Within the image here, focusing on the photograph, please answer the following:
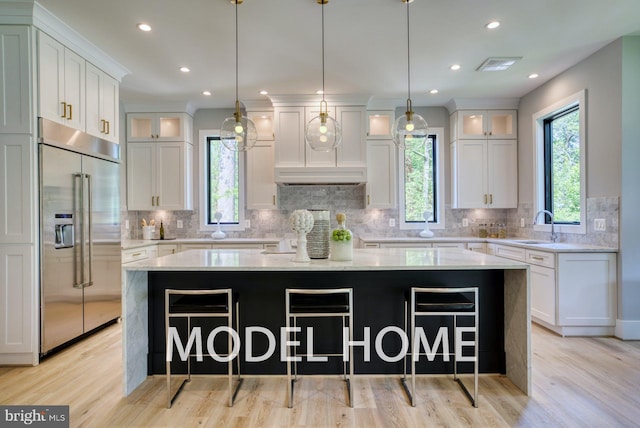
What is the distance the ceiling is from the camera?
2.75 meters

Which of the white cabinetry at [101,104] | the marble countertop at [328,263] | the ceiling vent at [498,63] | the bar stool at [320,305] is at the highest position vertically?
the ceiling vent at [498,63]

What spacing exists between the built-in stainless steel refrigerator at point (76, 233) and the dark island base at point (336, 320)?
104 cm

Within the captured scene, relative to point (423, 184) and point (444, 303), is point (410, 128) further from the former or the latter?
point (423, 184)

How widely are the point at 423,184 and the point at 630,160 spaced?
2420 millimetres

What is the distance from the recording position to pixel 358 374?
8.66ft

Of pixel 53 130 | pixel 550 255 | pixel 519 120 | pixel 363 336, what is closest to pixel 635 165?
pixel 550 255

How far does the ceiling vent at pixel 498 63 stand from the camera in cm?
363

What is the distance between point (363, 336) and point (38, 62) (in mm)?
3424

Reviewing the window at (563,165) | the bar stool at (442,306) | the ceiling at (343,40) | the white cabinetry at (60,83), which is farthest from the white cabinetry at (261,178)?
the window at (563,165)

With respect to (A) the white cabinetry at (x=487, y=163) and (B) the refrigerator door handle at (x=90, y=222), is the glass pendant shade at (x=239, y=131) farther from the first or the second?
(A) the white cabinetry at (x=487, y=163)

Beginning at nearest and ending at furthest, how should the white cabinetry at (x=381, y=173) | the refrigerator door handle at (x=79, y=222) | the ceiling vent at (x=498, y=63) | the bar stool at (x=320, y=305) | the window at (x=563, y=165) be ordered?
the bar stool at (x=320, y=305), the refrigerator door handle at (x=79, y=222), the ceiling vent at (x=498, y=63), the window at (x=563, y=165), the white cabinetry at (x=381, y=173)

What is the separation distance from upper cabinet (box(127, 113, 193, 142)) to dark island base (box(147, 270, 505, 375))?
2.95 metres

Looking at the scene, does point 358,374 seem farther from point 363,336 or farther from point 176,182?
point 176,182

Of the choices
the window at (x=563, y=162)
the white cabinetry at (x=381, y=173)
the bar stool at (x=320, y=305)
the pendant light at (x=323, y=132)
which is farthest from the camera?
the white cabinetry at (x=381, y=173)
